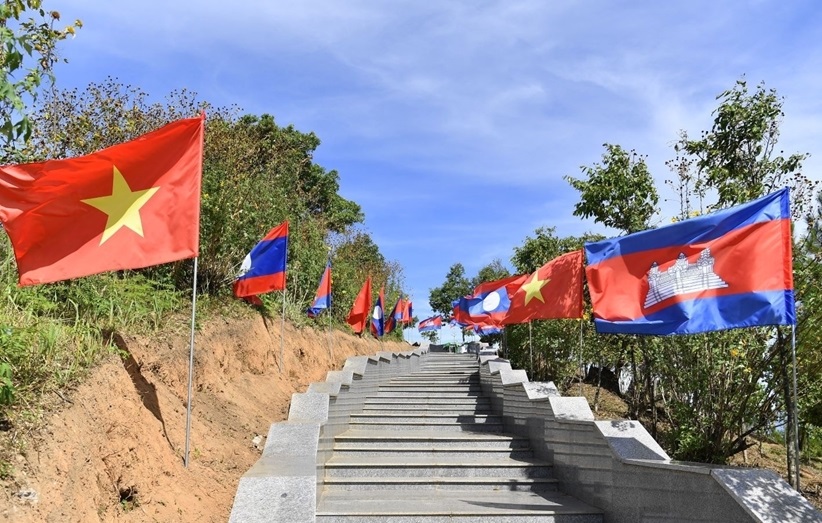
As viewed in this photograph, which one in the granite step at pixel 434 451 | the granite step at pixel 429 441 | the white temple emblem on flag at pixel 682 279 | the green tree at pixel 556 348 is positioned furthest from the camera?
the green tree at pixel 556 348

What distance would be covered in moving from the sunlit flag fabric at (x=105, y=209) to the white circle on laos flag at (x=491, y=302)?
9709 millimetres

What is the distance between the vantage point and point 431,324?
55812 mm

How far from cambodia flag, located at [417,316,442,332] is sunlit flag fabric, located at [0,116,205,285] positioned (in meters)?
49.6

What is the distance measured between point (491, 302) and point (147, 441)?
10.1m

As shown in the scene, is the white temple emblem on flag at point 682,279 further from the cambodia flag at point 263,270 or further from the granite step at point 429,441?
the cambodia flag at point 263,270

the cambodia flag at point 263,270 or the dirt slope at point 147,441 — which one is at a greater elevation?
the cambodia flag at point 263,270

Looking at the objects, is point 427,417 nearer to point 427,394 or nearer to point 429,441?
point 427,394

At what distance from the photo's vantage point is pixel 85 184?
5102 mm

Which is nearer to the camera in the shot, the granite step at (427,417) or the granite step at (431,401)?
the granite step at (427,417)

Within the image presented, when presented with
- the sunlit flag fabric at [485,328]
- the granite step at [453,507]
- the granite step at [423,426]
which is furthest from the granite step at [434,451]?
the sunlit flag fabric at [485,328]

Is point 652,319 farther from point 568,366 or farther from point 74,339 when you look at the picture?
point 568,366

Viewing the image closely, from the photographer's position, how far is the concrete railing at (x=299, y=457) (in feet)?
13.5

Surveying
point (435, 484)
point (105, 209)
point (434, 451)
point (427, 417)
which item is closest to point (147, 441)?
point (105, 209)

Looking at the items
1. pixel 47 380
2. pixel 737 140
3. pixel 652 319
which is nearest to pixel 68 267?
pixel 47 380
